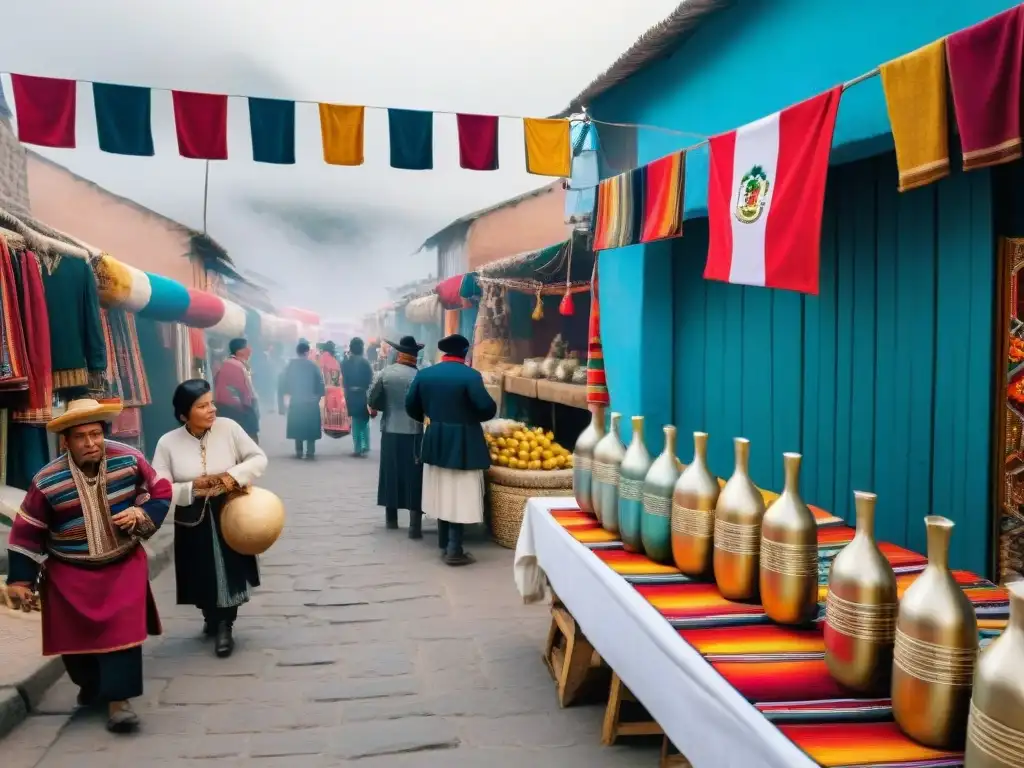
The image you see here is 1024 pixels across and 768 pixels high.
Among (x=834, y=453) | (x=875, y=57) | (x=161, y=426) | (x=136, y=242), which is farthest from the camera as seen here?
(x=136, y=242)

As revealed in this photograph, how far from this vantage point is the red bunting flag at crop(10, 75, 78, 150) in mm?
5824

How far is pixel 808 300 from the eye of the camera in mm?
4340

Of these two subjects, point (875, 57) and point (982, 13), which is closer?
point (982, 13)

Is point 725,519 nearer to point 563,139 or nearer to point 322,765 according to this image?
point 322,765

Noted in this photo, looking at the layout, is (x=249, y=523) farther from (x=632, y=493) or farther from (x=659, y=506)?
(x=659, y=506)

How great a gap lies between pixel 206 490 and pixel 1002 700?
375cm

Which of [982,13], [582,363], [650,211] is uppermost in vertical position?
[982,13]

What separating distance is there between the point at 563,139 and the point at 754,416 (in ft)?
10.2

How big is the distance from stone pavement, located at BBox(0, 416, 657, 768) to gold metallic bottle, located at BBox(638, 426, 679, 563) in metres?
1.01

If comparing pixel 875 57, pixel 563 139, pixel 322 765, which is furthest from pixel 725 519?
pixel 563 139

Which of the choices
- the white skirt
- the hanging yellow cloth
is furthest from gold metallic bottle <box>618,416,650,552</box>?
the white skirt

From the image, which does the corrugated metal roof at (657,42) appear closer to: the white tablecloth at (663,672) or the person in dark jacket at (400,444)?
the person in dark jacket at (400,444)

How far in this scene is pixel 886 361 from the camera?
373 cm

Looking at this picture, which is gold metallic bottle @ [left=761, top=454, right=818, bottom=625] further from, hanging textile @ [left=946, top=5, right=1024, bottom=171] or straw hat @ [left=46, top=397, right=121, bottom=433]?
straw hat @ [left=46, top=397, right=121, bottom=433]
